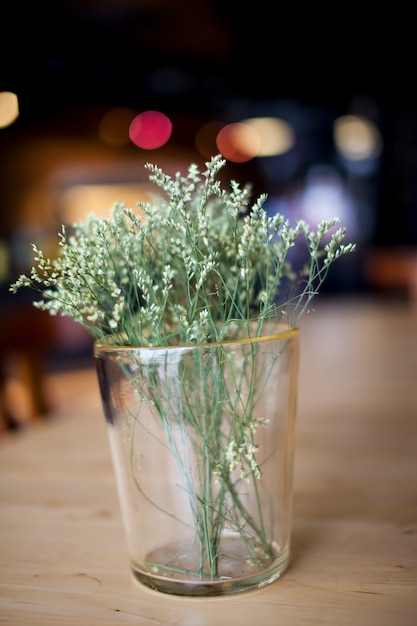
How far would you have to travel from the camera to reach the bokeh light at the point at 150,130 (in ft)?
25.4

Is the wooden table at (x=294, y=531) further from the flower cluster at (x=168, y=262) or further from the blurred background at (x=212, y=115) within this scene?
Result: the blurred background at (x=212, y=115)

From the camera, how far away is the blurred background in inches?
245

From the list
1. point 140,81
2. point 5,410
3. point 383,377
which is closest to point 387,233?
point 140,81

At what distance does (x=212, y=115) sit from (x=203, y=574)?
825 cm

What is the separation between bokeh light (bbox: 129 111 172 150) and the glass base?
7.23 meters

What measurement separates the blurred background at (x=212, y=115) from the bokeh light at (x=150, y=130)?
0.06ft

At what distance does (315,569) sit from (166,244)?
445 millimetres

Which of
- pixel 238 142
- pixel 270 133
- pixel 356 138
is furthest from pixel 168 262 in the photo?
pixel 356 138

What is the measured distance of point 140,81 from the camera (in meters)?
7.41

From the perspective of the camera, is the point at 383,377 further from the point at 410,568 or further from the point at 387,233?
the point at 387,233

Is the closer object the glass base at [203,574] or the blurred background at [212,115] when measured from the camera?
the glass base at [203,574]

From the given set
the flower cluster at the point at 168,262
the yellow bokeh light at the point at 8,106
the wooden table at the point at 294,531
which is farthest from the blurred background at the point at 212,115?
the flower cluster at the point at 168,262

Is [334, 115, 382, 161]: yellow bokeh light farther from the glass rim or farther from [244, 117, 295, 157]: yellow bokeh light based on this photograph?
the glass rim

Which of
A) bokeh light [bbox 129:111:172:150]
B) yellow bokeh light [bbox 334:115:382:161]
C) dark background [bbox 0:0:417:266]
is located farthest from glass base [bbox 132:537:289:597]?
yellow bokeh light [bbox 334:115:382:161]
